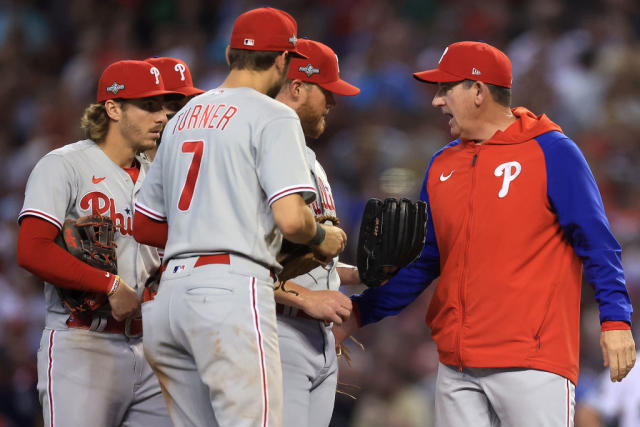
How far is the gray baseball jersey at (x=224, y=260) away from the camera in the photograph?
2816 mm

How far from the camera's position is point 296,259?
3236mm

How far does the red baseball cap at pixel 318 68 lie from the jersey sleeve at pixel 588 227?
1.00 metres

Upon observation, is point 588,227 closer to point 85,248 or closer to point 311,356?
point 311,356

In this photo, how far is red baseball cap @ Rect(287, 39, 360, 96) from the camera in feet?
12.5

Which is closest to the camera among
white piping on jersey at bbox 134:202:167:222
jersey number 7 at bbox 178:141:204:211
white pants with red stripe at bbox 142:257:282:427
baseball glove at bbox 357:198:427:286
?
white pants with red stripe at bbox 142:257:282:427

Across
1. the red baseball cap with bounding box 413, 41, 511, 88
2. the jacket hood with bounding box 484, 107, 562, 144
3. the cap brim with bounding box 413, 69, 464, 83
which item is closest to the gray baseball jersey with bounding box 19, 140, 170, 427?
the cap brim with bounding box 413, 69, 464, 83

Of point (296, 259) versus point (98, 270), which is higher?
point (296, 259)

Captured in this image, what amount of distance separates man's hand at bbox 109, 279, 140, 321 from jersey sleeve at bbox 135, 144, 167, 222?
1.55 feet

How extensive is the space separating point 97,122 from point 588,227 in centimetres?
214

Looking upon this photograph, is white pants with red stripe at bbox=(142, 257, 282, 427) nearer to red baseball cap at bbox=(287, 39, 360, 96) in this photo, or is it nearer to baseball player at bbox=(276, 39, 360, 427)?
baseball player at bbox=(276, 39, 360, 427)

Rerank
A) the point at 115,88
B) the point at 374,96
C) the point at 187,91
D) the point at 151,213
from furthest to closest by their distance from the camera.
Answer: the point at 374,96 → the point at 187,91 → the point at 115,88 → the point at 151,213

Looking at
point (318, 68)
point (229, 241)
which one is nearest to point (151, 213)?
point (229, 241)

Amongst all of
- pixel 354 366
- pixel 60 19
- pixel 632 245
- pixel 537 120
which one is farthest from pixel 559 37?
pixel 60 19

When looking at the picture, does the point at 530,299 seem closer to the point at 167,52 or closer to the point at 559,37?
the point at 559,37
